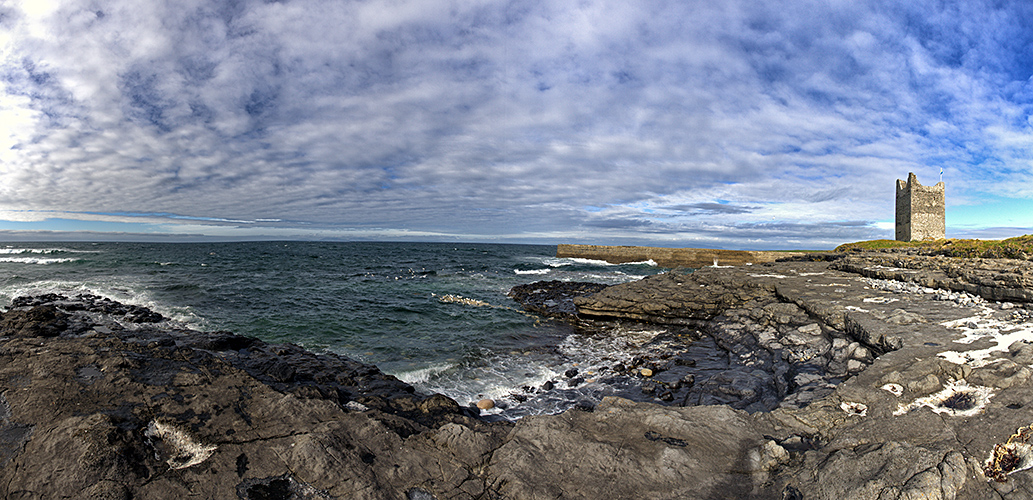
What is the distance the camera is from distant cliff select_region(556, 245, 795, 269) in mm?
50031

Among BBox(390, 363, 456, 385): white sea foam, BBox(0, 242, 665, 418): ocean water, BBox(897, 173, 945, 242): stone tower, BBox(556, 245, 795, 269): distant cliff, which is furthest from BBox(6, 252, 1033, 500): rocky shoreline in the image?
BBox(556, 245, 795, 269): distant cliff

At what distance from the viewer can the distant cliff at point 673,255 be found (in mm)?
50031

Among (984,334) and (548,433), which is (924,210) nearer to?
(984,334)

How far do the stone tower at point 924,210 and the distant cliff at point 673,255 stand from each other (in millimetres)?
10646

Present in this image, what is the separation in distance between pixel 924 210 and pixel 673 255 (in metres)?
24.6

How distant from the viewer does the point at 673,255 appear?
56094mm

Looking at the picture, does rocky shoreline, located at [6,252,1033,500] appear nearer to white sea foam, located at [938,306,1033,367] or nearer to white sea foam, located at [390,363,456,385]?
white sea foam, located at [938,306,1033,367]

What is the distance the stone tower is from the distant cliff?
34.9ft

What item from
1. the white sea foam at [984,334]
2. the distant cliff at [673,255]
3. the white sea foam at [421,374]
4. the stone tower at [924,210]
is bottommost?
the white sea foam at [421,374]

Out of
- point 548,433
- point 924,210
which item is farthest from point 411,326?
point 924,210

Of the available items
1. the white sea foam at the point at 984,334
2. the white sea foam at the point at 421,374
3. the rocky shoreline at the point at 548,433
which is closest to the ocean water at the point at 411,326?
the white sea foam at the point at 421,374

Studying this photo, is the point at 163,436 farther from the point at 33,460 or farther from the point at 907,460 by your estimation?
the point at 907,460

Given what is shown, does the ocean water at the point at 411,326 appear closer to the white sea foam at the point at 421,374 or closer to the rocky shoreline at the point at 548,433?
the white sea foam at the point at 421,374

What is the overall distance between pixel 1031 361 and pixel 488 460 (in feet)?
21.4
